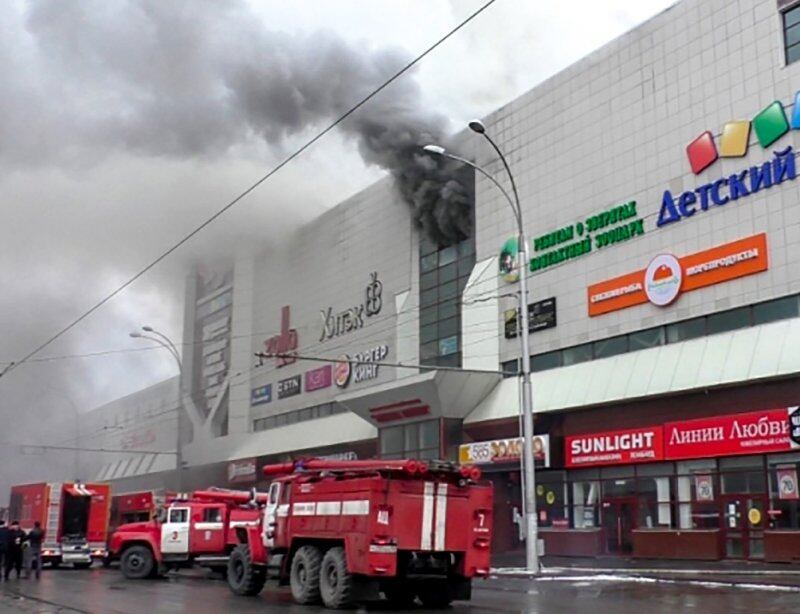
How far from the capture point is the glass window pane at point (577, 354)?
35.4 metres

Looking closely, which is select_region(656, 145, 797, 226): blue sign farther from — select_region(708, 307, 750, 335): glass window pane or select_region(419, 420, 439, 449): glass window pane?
select_region(419, 420, 439, 449): glass window pane

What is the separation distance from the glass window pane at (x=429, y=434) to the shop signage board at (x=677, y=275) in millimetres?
9058

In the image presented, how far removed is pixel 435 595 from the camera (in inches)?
671

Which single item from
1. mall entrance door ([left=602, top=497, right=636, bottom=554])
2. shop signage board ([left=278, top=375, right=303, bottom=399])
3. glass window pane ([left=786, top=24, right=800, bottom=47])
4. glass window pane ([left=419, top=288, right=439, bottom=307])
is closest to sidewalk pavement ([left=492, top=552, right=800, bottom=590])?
mall entrance door ([left=602, top=497, right=636, bottom=554])

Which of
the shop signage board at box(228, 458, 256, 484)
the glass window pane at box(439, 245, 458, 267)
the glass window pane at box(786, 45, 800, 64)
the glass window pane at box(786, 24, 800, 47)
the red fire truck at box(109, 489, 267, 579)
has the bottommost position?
the red fire truck at box(109, 489, 267, 579)

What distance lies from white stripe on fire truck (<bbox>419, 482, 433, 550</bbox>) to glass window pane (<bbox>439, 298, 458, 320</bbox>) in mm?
27307

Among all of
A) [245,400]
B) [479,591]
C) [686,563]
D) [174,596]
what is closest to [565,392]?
[686,563]

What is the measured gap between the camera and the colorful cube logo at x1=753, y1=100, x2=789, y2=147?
94.9ft

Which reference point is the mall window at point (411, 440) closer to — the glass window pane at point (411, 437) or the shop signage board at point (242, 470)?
the glass window pane at point (411, 437)

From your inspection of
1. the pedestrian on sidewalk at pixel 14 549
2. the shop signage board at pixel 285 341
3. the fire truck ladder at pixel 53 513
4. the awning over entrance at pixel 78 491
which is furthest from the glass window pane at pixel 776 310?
the shop signage board at pixel 285 341

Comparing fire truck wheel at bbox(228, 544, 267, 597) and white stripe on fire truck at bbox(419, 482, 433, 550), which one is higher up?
white stripe on fire truck at bbox(419, 482, 433, 550)

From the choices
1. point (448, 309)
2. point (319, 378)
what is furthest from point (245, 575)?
point (319, 378)

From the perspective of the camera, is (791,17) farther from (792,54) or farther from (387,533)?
(387,533)

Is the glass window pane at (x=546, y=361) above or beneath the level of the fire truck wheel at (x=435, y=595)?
above
